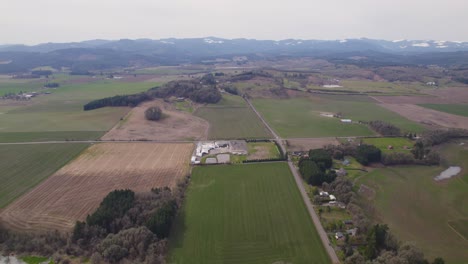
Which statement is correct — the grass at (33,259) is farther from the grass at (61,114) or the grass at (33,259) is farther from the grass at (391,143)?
the grass at (391,143)

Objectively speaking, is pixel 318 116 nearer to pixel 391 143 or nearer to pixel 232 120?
pixel 232 120

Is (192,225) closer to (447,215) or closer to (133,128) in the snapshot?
(447,215)

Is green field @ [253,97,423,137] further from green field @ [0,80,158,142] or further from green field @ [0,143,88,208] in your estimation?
green field @ [0,143,88,208]

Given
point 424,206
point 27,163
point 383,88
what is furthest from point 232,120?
point 383,88

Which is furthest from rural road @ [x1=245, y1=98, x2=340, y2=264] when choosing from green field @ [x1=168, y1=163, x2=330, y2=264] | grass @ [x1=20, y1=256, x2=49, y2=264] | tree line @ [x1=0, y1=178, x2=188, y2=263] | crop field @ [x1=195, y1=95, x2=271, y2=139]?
grass @ [x1=20, y1=256, x2=49, y2=264]

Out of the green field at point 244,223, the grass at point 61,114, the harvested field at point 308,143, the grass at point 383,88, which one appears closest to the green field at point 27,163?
the grass at point 61,114

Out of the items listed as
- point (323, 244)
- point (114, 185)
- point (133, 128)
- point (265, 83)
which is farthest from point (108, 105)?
point (323, 244)
